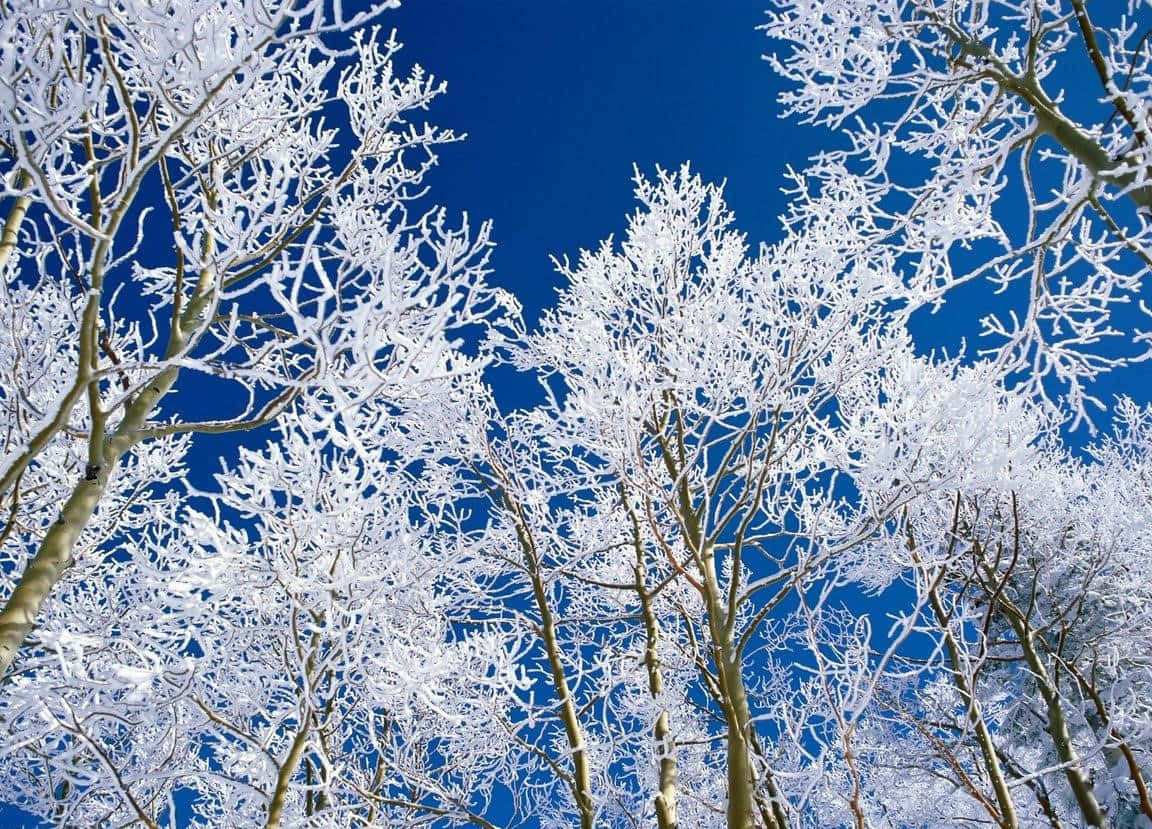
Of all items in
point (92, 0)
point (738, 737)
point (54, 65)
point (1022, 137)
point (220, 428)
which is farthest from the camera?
point (1022, 137)

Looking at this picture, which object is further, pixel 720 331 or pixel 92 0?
pixel 720 331

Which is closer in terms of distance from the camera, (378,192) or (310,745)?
(310,745)

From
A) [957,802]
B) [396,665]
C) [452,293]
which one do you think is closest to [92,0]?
[452,293]

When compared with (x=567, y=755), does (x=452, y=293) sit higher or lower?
higher

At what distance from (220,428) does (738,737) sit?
2711 millimetres

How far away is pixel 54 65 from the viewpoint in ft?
6.67

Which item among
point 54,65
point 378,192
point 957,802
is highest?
point 378,192

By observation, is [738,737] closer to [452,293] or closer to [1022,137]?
[452,293]

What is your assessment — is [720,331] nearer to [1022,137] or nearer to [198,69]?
[1022,137]

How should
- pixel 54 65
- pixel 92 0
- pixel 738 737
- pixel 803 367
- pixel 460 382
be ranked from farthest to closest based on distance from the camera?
1. pixel 460 382
2. pixel 803 367
3. pixel 738 737
4. pixel 92 0
5. pixel 54 65

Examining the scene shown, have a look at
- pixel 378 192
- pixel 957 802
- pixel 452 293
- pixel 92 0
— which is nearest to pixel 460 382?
pixel 378 192

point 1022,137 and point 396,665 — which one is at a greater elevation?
point 1022,137

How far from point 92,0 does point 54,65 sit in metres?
0.34

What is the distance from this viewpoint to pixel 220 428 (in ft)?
9.82
